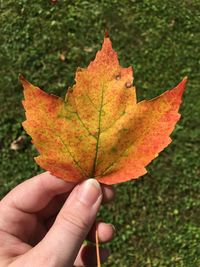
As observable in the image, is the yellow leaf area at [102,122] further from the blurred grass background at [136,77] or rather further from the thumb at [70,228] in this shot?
the blurred grass background at [136,77]

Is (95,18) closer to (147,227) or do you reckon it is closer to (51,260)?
(147,227)

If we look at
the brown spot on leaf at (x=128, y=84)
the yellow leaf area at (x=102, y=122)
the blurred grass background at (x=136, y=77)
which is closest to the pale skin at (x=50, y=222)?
the yellow leaf area at (x=102, y=122)

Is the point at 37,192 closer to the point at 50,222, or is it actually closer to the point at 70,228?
the point at 50,222

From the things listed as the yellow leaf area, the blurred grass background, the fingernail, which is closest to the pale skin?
the fingernail

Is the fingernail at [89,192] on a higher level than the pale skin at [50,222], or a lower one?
higher

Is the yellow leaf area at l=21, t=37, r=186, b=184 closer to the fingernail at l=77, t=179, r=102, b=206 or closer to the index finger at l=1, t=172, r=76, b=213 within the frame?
the fingernail at l=77, t=179, r=102, b=206

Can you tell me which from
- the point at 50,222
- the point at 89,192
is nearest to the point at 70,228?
the point at 89,192
